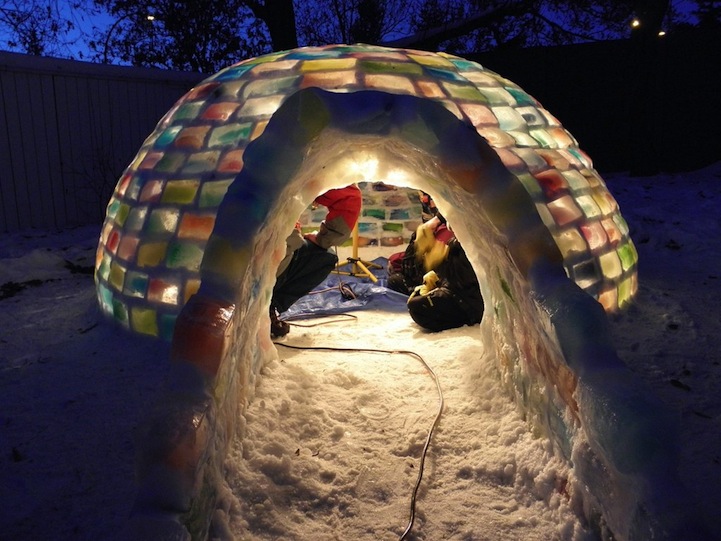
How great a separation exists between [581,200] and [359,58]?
1.48 meters

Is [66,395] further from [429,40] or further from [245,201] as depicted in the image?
[429,40]

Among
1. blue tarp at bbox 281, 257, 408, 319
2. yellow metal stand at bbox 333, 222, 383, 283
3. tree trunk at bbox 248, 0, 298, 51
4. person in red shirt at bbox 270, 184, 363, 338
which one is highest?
tree trunk at bbox 248, 0, 298, 51

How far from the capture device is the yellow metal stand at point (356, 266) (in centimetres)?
593

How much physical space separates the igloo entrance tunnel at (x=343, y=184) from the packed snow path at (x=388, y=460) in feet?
0.47

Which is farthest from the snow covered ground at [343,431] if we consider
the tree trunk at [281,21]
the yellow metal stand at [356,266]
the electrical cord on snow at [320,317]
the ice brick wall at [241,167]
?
the tree trunk at [281,21]

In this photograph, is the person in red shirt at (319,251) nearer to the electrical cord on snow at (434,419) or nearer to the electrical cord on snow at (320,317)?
the electrical cord on snow at (320,317)

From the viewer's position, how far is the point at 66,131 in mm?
7102

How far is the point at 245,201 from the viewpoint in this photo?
1.97 meters

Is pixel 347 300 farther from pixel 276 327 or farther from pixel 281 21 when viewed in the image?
pixel 281 21

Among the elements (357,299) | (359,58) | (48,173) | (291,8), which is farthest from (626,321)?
(291,8)

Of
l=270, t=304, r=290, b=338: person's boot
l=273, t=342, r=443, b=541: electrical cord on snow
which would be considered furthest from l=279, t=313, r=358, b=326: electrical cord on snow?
l=273, t=342, r=443, b=541: electrical cord on snow

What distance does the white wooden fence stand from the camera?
6605mm

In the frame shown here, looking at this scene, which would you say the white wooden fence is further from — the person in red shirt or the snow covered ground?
the person in red shirt

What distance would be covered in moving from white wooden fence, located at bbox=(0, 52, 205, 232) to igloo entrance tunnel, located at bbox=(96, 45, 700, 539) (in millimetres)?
4447
